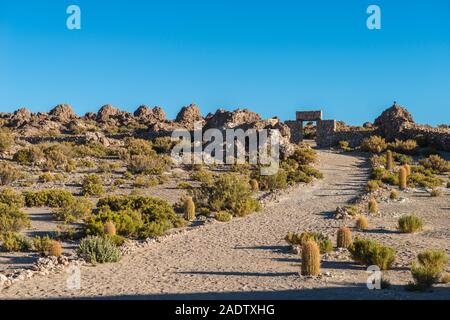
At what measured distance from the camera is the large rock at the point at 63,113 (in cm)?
5780

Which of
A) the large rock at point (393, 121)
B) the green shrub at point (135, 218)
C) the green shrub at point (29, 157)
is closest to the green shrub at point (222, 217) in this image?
the green shrub at point (135, 218)

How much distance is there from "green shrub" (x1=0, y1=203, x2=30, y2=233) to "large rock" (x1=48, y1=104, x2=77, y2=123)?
43848mm

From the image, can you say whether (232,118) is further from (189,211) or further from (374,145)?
(189,211)

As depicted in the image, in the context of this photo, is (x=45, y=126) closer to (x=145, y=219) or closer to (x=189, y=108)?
(x=189, y=108)

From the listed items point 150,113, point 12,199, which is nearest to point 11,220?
point 12,199

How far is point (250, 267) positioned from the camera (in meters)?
11.1

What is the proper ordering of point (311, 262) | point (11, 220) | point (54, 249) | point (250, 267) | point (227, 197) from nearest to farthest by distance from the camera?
1. point (311, 262)
2. point (250, 267)
3. point (54, 249)
4. point (11, 220)
5. point (227, 197)

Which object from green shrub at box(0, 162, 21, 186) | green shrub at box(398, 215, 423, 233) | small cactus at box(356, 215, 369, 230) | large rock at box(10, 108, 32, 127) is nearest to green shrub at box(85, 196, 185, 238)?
small cactus at box(356, 215, 369, 230)

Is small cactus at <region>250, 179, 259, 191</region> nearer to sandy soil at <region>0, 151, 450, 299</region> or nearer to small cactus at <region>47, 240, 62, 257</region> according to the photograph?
sandy soil at <region>0, 151, 450, 299</region>

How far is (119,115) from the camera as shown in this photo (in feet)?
205

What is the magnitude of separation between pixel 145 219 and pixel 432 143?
2943 centimetres

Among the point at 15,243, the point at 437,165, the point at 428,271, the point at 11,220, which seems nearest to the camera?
the point at 428,271

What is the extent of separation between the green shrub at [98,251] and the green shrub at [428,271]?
6317 mm

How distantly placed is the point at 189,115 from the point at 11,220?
1569 inches
